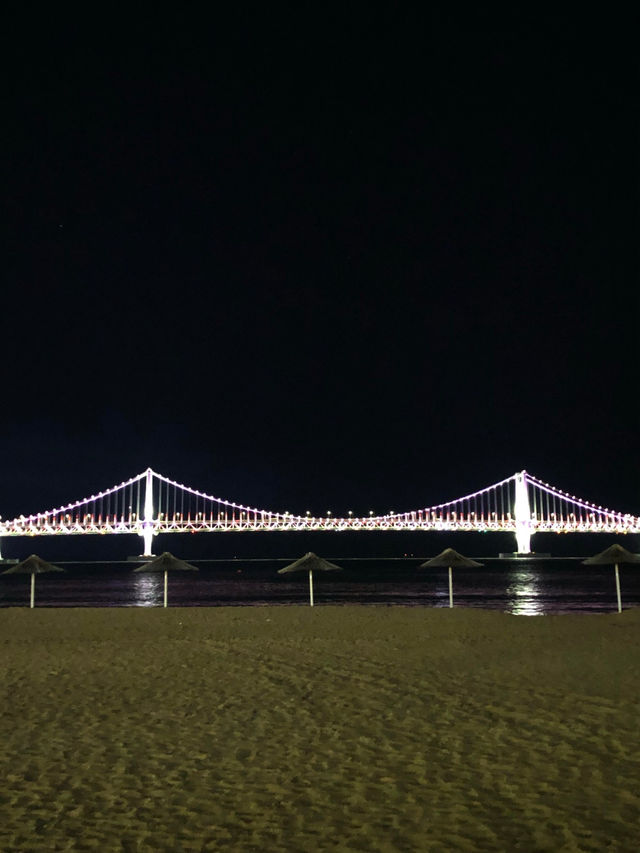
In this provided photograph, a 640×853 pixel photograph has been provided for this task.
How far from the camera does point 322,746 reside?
5.30 meters

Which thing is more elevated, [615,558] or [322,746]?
[615,558]

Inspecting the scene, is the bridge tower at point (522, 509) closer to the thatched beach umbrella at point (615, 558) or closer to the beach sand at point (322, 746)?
the thatched beach umbrella at point (615, 558)

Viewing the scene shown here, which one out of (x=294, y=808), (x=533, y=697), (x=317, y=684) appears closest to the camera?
(x=294, y=808)

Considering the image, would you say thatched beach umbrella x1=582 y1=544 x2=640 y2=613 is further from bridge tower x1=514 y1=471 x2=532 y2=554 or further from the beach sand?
bridge tower x1=514 y1=471 x2=532 y2=554

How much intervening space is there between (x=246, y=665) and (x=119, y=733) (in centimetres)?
324

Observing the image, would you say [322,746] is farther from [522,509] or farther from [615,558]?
[522,509]

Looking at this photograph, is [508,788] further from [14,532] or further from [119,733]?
[14,532]

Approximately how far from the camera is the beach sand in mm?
3711

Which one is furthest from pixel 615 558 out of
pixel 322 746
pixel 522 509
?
pixel 522 509

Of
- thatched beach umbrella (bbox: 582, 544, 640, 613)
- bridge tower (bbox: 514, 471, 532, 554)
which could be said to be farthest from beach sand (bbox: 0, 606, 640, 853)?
bridge tower (bbox: 514, 471, 532, 554)

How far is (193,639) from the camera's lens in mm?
11445

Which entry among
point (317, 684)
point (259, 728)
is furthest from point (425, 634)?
point (259, 728)

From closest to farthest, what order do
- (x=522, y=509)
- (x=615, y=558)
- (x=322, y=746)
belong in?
(x=322, y=746) < (x=615, y=558) < (x=522, y=509)

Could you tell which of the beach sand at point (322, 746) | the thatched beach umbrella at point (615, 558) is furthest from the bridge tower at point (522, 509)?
the beach sand at point (322, 746)
